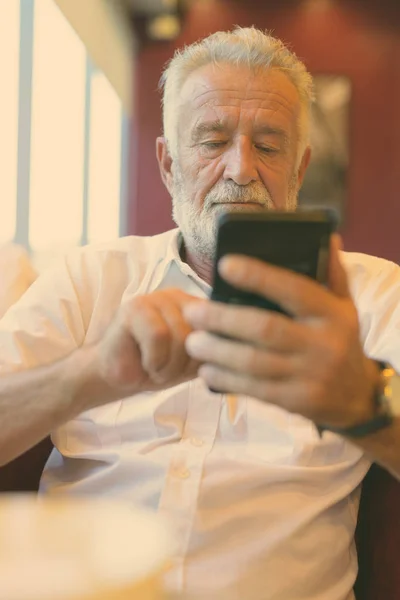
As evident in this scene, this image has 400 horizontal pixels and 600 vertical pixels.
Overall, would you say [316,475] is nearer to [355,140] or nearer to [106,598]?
[106,598]

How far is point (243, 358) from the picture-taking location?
0.56m

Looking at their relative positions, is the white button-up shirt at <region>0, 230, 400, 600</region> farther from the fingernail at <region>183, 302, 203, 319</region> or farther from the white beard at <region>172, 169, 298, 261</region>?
the fingernail at <region>183, 302, 203, 319</region>

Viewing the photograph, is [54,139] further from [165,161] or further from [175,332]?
[175,332]

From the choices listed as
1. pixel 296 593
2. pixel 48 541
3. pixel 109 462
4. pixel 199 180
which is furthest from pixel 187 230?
pixel 48 541

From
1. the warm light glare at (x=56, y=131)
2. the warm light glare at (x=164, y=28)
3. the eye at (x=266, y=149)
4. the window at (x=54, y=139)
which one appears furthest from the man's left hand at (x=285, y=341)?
the warm light glare at (x=164, y=28)

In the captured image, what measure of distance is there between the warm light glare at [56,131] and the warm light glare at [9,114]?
0.17 metres

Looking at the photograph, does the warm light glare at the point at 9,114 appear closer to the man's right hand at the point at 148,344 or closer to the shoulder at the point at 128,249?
the shoulder at the point at 128,249

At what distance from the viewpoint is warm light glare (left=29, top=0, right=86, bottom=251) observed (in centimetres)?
309

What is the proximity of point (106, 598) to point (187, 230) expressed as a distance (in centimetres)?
105

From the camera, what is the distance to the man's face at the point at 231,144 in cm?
126

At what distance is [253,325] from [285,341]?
0.03m

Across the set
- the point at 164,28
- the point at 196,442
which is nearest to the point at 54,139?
the point at 164,28

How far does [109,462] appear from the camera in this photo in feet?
3.39

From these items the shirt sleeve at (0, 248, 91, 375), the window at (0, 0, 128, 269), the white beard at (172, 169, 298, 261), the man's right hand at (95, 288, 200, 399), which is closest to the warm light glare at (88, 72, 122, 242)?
the window at (0, 0, 128, 269)
